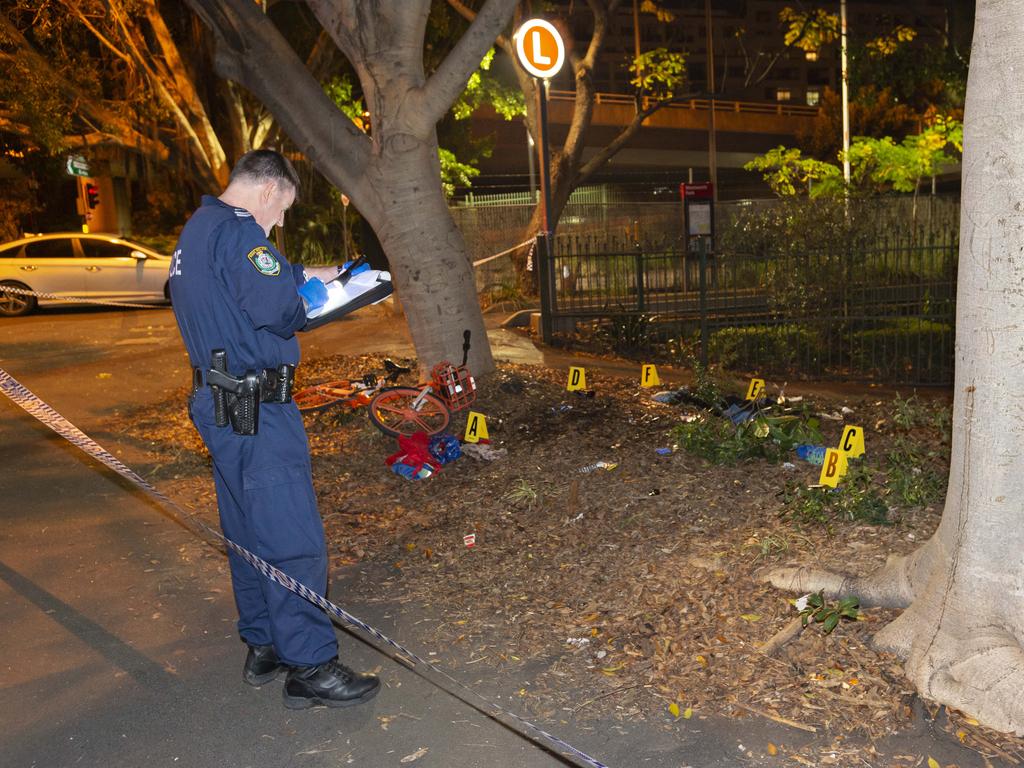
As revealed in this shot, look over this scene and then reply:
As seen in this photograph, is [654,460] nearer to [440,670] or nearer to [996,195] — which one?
[440,670]

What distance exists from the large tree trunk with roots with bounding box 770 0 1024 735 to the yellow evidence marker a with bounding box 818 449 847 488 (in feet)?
4.95

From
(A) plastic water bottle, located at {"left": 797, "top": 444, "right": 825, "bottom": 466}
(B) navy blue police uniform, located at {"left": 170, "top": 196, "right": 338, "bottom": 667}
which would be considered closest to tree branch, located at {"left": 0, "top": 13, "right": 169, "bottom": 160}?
(B) navy blue police uniform, located at {"left": 170, "top": 196, "right": 338, "bottom": 667}

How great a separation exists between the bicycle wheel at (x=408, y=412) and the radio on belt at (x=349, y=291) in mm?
3508

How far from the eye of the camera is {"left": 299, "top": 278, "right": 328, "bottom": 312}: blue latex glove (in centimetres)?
425

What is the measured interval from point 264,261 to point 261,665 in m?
1.76

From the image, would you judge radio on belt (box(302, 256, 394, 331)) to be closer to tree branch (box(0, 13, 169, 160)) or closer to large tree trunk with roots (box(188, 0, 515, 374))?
large tree trunk with roots (box(188, 0, 515, 374))

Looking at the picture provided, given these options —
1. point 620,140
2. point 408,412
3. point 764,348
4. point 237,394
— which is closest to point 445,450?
point 408,412

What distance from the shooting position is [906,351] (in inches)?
448

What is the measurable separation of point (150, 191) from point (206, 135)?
13190 mm

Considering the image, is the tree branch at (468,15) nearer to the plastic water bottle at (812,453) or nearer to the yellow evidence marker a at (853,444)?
the plastic water bottle at (812,453)

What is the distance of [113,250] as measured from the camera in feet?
68.7

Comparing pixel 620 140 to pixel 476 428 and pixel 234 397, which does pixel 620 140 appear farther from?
pixel 234 397

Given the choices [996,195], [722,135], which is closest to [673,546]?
[996,195]

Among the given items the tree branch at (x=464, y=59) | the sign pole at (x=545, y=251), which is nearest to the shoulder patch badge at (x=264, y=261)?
the tree branch at (x=464, y=59)
